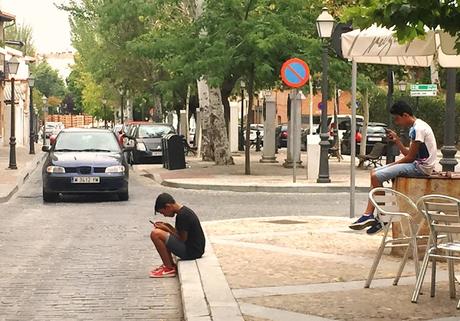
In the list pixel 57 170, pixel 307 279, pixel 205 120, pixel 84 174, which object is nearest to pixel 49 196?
pixel 57 170

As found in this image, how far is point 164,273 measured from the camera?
9562 millimetres

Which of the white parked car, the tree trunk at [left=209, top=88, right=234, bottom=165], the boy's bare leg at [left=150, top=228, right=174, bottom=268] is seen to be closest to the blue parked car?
the boy's bare leg at [left=150, top=228, right=174, bottom=268]

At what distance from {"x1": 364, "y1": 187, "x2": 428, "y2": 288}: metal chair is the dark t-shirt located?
1955mm

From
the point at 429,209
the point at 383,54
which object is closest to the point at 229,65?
the point at 383,54

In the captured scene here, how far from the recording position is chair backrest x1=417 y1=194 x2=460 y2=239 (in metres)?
→ 7.06

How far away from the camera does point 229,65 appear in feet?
80.2

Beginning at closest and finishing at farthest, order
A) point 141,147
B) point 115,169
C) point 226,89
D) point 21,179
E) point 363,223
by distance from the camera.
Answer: point 363,223 → point 115,169 → point 21,179 → point 226,89 → point 141,147

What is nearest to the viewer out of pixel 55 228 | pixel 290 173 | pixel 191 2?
pixel 55 228

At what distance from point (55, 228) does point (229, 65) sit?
11.2 meters

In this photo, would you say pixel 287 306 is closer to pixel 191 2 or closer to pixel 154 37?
pixel 154 37

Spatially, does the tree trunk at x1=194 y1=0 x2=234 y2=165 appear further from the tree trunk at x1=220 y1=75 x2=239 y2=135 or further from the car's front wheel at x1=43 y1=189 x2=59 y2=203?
the car's front wheel at x1=43 y1=189 x2=59 y2=203

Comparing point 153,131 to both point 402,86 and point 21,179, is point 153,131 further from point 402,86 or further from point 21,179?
point 402,86

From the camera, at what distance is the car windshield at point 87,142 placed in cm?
1952

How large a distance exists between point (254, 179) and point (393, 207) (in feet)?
49.6
